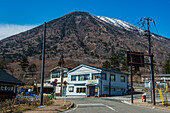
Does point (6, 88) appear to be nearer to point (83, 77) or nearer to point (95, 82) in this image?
point (95, 82)

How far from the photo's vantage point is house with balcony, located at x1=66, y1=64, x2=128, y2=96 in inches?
1766

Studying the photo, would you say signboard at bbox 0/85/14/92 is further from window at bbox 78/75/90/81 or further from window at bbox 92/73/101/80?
window at bbox 78/75/90/81

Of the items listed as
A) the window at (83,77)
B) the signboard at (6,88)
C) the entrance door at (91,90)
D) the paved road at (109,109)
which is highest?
the window at (83,77)

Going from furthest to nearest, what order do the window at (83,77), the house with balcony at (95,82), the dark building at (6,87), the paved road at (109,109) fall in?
the window at (83,77) → the house with balcony at (95,82) → the dark building at (6,87) → the paved road at (109,109)

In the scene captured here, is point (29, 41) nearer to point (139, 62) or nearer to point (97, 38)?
point (97, 38)

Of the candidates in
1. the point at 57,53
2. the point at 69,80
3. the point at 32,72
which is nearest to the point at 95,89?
the point at 69,80

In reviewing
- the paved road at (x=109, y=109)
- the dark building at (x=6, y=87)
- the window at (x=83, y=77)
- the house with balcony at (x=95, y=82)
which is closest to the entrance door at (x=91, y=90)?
the house with balcony at (x=95, y=82)

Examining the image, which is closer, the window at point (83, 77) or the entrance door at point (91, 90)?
the entrance door at point (91, 90)

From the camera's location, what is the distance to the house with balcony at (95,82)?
44844 mm

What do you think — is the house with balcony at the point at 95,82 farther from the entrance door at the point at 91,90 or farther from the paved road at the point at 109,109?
the paved road at the point at 109,109

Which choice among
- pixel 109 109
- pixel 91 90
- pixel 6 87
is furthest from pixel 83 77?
pixel 109 109

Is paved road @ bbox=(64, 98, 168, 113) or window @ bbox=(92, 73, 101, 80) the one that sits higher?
window @ bbox=(92, 73, 101, 80)

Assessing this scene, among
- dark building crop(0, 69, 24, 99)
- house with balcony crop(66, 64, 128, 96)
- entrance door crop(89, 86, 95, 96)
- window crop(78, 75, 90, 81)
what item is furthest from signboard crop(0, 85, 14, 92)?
window crop(78, 75, 90, 81)

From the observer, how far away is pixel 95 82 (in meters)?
44.2
